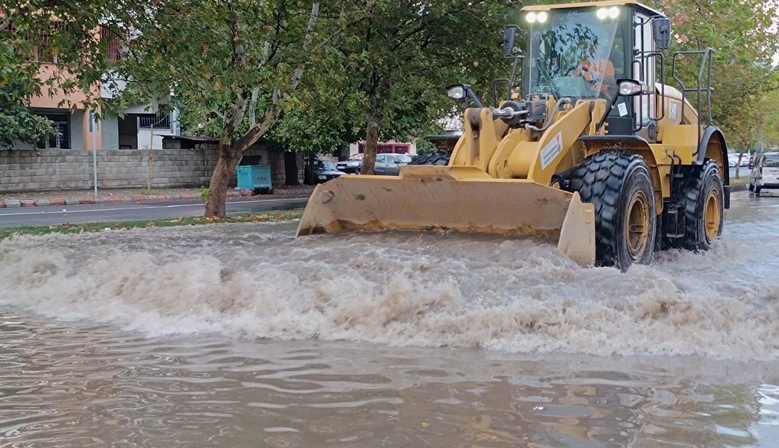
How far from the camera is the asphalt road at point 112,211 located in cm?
2128

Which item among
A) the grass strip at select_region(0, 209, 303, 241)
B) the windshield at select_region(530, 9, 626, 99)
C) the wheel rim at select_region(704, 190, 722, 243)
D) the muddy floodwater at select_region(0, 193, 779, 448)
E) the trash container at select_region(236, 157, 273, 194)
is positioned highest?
the windshield at select_region(530, 9, 626, 99)

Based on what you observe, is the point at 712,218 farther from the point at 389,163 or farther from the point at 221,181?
the point at 389,163

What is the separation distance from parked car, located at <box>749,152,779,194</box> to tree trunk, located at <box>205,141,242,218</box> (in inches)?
811

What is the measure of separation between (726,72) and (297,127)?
14917mm

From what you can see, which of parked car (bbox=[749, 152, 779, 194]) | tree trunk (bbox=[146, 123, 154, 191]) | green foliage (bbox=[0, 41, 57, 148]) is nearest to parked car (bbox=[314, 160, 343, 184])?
tree trunk (bbox=[146, 123, 154, 191])

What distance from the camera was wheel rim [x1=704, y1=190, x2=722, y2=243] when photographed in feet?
46.3

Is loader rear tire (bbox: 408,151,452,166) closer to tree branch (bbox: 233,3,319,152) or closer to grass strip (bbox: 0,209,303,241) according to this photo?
tree branch (bbox: 233,3,319,152)

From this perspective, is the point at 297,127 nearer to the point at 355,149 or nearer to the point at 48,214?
the point at 48,214

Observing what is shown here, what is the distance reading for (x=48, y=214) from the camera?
23.1 metres

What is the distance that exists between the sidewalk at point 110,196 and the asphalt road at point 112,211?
1.28m

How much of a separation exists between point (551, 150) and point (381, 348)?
4077mm

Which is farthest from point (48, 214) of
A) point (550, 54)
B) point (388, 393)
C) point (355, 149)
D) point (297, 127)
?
point (355, 149)

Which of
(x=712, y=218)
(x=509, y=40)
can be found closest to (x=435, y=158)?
(x=509, y=40)

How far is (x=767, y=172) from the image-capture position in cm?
3222
